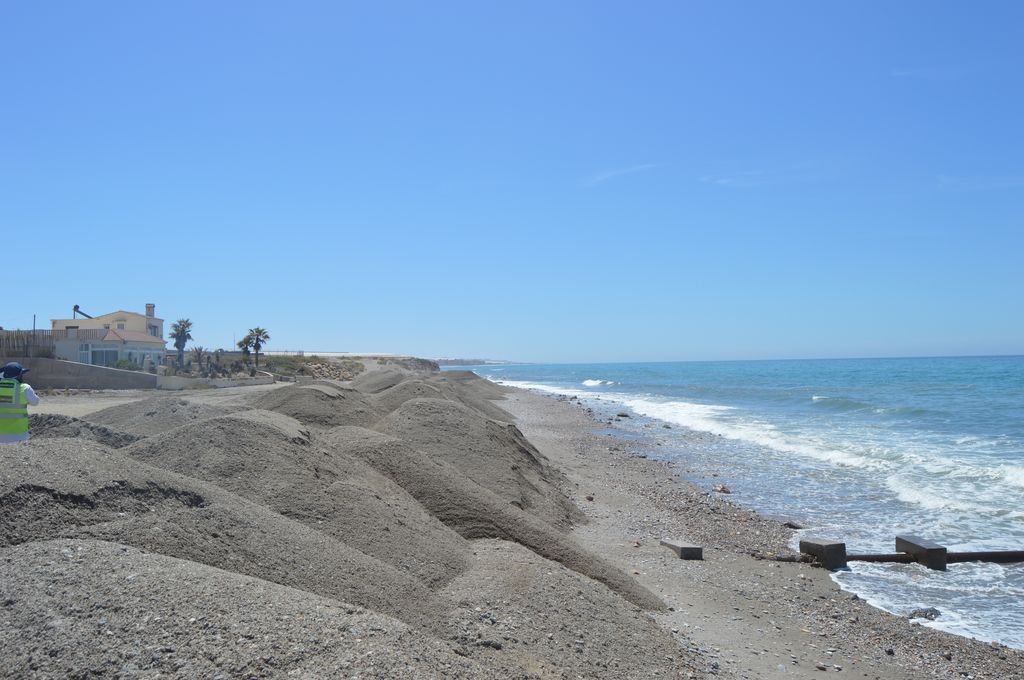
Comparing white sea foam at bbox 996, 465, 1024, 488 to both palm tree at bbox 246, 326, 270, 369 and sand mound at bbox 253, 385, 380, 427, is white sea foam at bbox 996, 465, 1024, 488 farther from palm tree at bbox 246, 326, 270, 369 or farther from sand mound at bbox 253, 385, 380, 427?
palm tree at bbox 246, 326, 270, 369

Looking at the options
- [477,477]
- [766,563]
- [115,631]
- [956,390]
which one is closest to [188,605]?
[115,631]

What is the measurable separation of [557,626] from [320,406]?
29.1 ft

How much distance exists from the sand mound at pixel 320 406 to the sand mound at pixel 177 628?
850cm

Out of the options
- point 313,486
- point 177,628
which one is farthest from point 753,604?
point 177,628

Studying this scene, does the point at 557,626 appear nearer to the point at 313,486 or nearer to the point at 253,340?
the point at 313,486

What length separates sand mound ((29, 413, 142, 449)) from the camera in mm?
11453

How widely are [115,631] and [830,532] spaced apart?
395 inches

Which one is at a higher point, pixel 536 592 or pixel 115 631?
pixel 115 631

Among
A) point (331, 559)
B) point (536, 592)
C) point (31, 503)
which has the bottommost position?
point (536, 592)

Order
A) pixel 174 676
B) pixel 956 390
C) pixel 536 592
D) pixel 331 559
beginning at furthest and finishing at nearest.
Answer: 1. pixel 956 390
2. pixel 536 592
3. pixel 331 559
4. pixel 174 676

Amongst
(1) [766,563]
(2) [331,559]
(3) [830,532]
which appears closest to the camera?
(2) [331,559]

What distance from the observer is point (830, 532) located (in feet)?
36.3

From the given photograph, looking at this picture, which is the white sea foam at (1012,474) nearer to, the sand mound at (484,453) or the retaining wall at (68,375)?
the sand mound at (484,453)

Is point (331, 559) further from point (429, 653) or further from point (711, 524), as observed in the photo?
point (711, 524)
